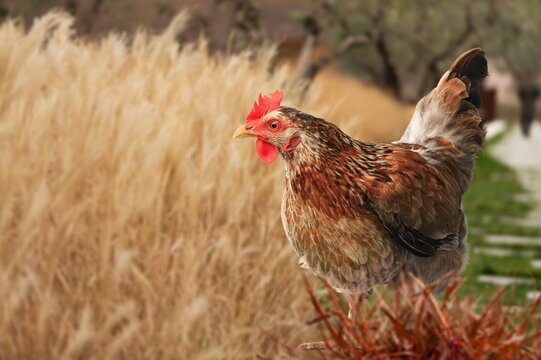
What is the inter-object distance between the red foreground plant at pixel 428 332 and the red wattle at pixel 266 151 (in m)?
0.45

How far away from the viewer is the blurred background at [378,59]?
561cm

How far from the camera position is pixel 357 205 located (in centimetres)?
197

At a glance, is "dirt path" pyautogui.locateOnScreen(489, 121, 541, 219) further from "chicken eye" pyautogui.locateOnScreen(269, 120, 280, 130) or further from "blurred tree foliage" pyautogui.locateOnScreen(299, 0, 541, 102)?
"chicken eye" pyautogui.locateOnScreen(269, 120, 280, 130)

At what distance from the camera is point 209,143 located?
3.91 m

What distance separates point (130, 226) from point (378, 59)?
89.5ft

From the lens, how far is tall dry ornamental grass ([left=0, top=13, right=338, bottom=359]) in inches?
122

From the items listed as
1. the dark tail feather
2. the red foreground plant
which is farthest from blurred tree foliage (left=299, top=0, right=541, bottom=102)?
the red foreground plant

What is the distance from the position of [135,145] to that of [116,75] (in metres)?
1.39

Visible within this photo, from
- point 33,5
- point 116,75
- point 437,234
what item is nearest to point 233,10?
point 33,5

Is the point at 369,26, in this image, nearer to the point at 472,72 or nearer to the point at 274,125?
the point at 472,72

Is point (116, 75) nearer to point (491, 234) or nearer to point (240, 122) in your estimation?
point (240, 122)

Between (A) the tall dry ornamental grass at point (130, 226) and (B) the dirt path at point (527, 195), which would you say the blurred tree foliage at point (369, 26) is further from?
(A) the tall dry ornamental grass at point (130, 226)

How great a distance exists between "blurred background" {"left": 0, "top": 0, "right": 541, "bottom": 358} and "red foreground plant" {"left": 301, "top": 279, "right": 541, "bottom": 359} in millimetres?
1667

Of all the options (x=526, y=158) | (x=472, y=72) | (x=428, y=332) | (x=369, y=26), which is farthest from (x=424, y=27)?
(x=428, y=332)
